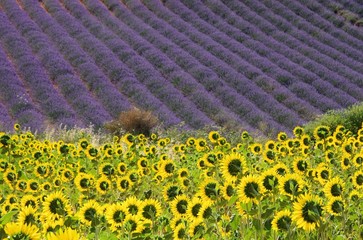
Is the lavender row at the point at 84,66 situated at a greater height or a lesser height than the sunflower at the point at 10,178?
lesser

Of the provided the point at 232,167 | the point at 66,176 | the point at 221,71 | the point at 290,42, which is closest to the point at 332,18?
the point at 290,42

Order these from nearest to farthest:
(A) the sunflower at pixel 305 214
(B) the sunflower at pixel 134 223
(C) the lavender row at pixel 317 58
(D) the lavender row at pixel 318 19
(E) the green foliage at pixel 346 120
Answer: (A) the sunflower at pixel 305 214 → (B) the sunflower at pixel 134 223 → (E) the green foliage at pixel 346 120 → (C) the lavender row at pixel 317 58 → (D) the lavender row at pixel 318 19

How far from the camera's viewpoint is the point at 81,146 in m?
5.50

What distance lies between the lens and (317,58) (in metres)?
14.7

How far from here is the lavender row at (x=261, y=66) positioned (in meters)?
12.5

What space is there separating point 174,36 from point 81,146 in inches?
425

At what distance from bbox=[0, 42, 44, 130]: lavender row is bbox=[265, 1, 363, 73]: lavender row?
24.2ft

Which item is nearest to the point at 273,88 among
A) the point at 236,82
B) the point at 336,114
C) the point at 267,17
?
the point at 236,82

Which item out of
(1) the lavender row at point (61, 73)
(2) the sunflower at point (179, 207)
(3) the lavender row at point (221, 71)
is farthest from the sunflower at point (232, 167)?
(3) the lavender row at point (221, 71)

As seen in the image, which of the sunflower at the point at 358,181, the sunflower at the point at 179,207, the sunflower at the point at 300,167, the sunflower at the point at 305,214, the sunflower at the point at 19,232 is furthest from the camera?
the sunflower at the point at 300,167

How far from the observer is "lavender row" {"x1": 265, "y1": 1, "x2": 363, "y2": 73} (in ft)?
48.7

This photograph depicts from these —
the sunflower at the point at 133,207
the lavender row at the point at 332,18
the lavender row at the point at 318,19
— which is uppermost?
the sunflower at the point at 133,207

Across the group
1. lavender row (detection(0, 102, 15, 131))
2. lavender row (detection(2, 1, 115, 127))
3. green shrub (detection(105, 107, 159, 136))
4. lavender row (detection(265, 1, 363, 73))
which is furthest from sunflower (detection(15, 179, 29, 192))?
lavender row (detection(265, 1, 363, 73))

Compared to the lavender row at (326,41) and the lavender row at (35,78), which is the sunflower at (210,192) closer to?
the lavender row at (35,78)
